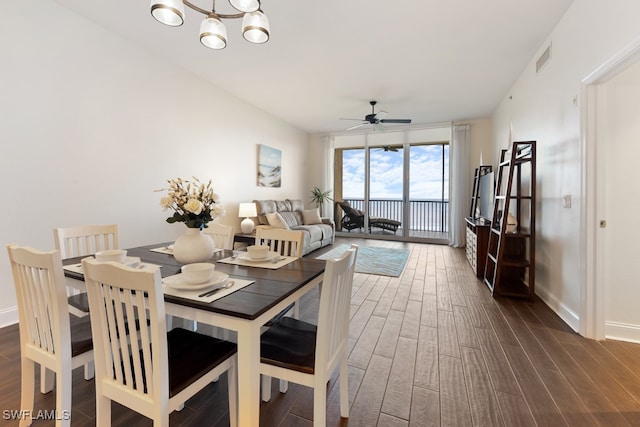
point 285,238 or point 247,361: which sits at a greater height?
point 285,238

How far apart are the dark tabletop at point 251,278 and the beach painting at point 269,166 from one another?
141 inches

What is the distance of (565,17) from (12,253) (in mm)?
4282

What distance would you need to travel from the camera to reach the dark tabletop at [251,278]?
1.06 meters

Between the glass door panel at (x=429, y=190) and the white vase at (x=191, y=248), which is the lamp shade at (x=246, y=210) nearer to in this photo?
the white vase at (x=191, y=248)

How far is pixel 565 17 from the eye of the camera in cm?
247

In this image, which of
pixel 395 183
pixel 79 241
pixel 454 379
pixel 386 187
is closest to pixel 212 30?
pixel 79 241

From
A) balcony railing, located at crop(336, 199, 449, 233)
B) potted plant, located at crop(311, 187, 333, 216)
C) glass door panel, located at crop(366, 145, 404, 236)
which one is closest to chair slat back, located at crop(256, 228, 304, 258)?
potted plant, located at crop(311, 187, 333, 216)

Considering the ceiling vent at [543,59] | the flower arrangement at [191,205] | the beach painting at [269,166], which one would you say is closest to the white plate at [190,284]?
the flower arrangement at [191,205]

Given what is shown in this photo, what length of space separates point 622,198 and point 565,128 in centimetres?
74

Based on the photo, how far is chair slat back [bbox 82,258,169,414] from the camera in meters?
0.91

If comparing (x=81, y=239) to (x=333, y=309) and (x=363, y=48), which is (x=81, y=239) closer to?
(x=333, y=309)

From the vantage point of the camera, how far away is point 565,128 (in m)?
2.44

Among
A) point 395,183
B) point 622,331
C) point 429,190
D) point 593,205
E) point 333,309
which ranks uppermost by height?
point 395,183

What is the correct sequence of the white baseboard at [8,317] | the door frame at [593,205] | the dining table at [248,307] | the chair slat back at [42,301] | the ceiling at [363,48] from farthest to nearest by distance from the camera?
1. the ceiling at [363,48]
2. the white baseboard at [8,317]
3. the door frame at [593,205]
4. the chair slat back at [42,301]
5. the dining table at [248,307]
